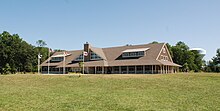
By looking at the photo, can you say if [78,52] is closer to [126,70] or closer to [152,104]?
[126,70]

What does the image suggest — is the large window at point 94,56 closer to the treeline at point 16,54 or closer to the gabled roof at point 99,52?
the gabled roof at point 99,52

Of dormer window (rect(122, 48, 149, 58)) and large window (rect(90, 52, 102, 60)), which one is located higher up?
dormer window (rect(122, 48, 149, 58))

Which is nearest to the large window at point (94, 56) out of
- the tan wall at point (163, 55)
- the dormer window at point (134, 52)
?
the dormer window at point (134, 52)

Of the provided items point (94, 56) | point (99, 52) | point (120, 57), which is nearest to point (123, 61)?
point (120, 57)

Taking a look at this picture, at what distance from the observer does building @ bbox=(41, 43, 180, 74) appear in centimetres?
4931

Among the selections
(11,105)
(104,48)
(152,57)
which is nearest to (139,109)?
(11,105)

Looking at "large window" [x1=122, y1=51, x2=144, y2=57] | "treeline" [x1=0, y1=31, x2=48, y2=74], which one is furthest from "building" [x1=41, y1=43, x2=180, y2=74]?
"treeline" [x1=0, y1=31, x2=48, y2=74]

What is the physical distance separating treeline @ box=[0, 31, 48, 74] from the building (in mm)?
11637

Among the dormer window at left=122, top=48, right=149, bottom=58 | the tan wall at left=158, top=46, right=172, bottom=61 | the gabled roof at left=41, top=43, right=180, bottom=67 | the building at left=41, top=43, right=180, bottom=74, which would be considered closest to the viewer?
the building at left=41, top=43, right=180, bottom=74

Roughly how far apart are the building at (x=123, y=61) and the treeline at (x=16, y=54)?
11637mm

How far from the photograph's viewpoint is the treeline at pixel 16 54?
70688mm

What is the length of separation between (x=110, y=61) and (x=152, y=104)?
1598 inches

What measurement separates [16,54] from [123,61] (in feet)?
117

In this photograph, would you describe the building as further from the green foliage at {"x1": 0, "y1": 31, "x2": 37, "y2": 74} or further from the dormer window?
the green foliage at {"x1": 0, "y1": 31, "x2": 37, "y2": 74}
